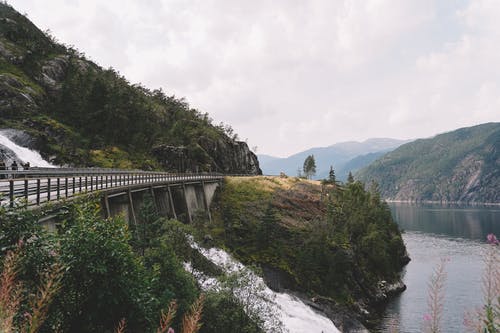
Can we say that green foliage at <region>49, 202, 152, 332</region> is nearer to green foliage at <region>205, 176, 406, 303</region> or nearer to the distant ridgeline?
green foliage at <region>205, 176, 406, 303</region>

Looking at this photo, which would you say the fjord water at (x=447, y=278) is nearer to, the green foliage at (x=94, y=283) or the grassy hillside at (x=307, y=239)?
the grassy hillside at (x=307, y=239)

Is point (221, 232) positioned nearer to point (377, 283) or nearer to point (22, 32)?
point (377, 283)

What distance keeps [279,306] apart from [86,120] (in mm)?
84796

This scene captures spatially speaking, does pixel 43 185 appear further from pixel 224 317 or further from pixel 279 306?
pixel 279 306

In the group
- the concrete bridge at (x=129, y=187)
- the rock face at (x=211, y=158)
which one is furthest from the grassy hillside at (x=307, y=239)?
the rock face at (x=211, y=158)

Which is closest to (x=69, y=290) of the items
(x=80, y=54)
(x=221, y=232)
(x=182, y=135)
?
(x=221, y=232)

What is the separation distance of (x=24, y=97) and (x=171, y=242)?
72969 mm

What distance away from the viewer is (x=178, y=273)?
3072 cm

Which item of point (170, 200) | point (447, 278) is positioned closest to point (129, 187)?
point (170, 200)

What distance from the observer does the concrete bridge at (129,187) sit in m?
30.4

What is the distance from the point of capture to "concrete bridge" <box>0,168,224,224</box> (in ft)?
99.6

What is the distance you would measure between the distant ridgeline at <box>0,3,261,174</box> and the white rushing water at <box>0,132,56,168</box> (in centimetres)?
285

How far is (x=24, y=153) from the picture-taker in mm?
72562

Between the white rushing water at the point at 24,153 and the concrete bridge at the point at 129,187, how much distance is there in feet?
55.0
